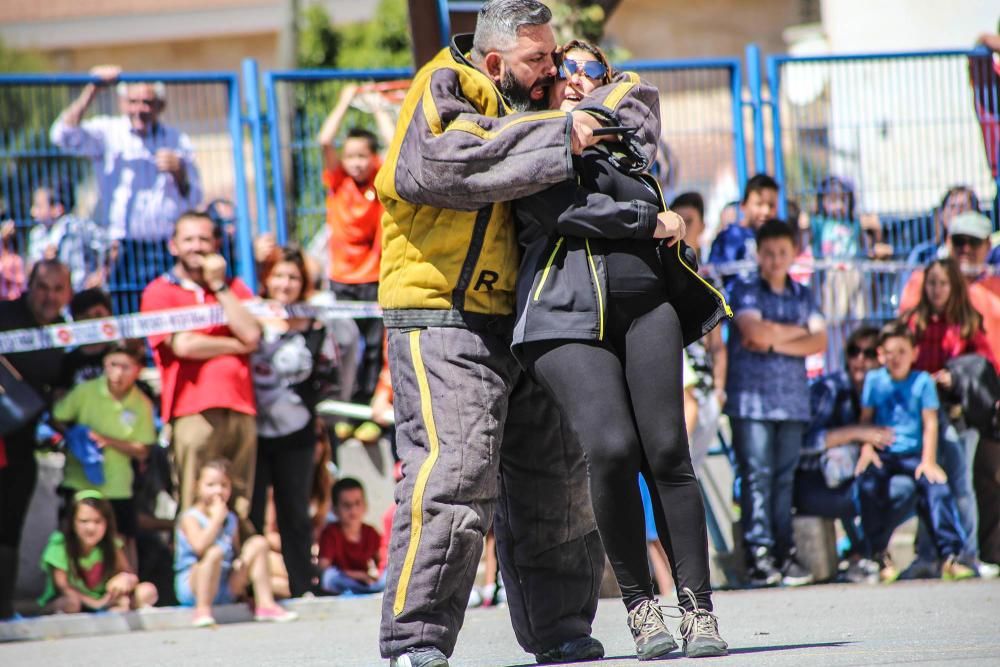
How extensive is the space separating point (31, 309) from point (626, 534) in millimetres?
4792

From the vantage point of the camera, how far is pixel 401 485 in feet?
16.3

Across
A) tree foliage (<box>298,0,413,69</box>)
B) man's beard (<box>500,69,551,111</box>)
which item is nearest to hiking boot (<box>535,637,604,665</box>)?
man's beard (<box>500,69,551,111</box>)

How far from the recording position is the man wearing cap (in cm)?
895

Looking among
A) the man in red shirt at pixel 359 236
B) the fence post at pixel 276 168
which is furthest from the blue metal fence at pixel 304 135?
the man in red shirt at pixel 359 236

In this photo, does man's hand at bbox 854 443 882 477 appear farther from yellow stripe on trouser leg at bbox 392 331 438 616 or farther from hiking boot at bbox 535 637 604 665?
yellow stripe on trouser leg at bbox 392 331 438 616

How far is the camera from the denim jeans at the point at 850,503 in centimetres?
886

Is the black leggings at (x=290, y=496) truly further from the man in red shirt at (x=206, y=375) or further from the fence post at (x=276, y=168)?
the fence post at (x=276, y=168)

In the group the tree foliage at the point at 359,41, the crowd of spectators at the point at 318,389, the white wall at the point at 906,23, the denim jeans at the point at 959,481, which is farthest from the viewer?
the tree foliage at the point at 359,41

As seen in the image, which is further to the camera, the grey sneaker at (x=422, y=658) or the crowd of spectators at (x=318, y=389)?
the crowd of spectators at (x=318, y=389)

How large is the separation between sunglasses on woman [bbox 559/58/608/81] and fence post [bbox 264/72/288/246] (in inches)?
186

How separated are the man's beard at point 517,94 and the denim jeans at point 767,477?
3907mm

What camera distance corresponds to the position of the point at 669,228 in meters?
5.02

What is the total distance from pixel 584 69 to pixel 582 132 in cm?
52

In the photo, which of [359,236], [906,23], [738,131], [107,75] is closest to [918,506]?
[738,131]
